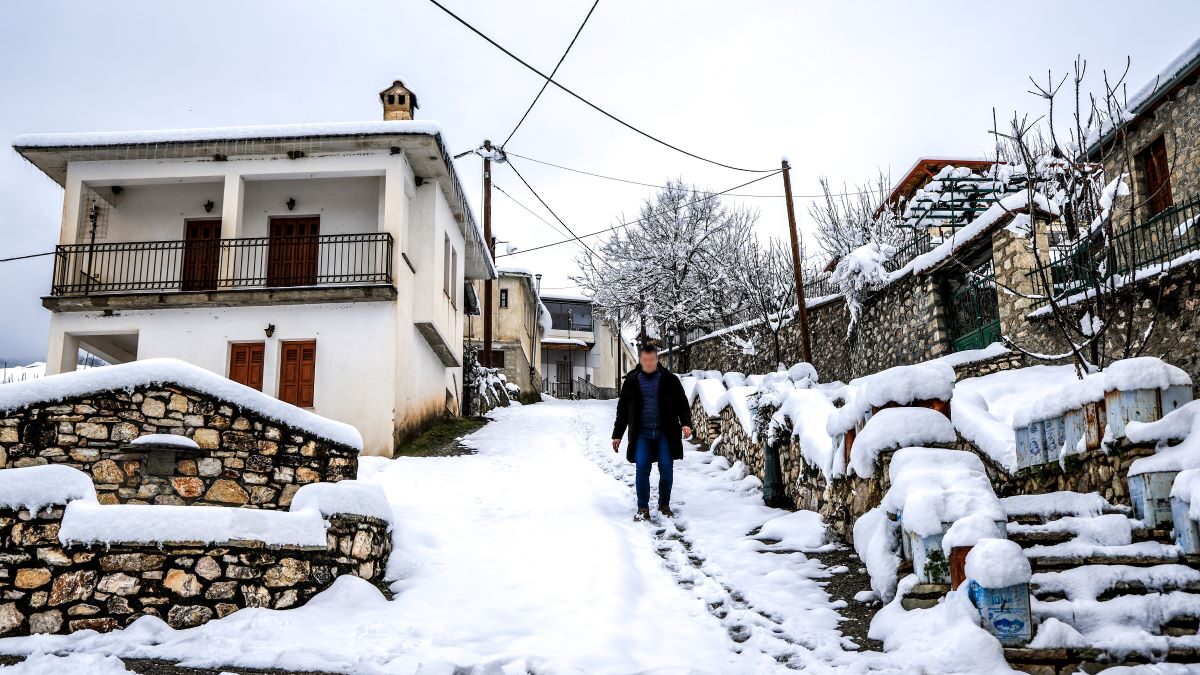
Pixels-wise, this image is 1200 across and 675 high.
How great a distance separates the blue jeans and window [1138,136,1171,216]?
33.6ft

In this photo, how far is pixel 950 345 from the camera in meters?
13.9

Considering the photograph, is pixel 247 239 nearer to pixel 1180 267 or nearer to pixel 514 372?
pixel 1180 267

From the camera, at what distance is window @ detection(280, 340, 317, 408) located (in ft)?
44.2

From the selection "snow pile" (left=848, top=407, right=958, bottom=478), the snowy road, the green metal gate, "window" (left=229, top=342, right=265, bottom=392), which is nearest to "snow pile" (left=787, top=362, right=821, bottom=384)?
the green metal gate

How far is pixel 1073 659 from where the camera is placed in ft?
13.4

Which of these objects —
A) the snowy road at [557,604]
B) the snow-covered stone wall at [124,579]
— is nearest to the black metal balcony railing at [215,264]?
the snowy road at [557,604]

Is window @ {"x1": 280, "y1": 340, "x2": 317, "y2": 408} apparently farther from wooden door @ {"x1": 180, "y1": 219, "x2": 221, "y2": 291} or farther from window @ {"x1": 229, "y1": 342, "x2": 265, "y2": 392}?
wooden door @ {"x1": 180, "y1": 219, "x2": 221, "y2": 291}

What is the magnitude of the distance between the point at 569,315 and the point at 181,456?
39.6 m

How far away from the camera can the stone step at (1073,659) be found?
3.99 m

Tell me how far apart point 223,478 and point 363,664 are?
3.11 meters

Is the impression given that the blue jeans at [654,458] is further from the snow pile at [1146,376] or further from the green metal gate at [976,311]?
the green metal gate at [976,311]

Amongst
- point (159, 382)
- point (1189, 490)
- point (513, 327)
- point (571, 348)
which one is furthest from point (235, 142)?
point (571, 348)

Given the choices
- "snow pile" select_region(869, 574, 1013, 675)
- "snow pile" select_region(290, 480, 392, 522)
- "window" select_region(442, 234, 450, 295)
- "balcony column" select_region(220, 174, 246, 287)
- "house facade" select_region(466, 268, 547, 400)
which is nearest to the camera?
"snow pile" select_region(869, 574, 1013, 675)

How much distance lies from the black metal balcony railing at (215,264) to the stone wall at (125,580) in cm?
882
